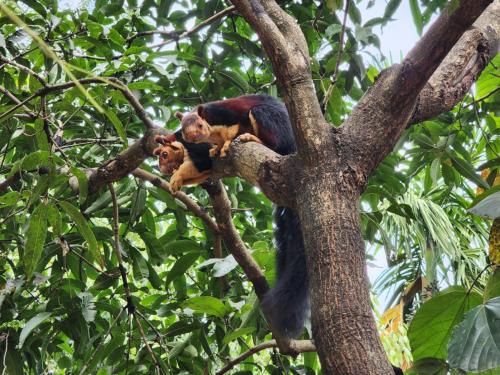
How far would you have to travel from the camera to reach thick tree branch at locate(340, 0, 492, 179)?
1286 millimetres

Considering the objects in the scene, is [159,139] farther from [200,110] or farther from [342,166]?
[342,166]

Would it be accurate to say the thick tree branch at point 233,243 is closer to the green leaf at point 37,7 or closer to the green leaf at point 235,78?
the green leaf at point 235,78

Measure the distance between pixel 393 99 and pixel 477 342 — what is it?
0.57 m

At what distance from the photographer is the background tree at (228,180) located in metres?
1.27

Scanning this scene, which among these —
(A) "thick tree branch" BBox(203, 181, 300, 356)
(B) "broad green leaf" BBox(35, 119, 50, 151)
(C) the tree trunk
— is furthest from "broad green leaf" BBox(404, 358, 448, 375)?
(B) "broad green leaf" BBox(35, 119, 50, 151)

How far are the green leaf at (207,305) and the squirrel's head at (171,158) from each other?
0.66 metres

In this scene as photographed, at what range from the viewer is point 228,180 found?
2787 millimetres

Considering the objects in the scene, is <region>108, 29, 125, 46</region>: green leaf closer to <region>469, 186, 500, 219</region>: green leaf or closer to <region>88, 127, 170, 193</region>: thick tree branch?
<region>88, 127, 170, 193</region>: thick tree branch

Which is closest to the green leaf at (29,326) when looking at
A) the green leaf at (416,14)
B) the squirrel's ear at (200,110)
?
A: the squirrel's ear at (200,110)

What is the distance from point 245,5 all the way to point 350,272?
2.51 ft

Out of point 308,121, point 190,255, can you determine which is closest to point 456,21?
point 308,121

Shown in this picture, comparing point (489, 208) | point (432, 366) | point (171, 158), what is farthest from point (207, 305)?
point (489, 208)

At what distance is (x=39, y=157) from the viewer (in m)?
1.70

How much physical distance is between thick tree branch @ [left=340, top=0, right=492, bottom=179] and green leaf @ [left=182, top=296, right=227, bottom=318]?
0.80 m
